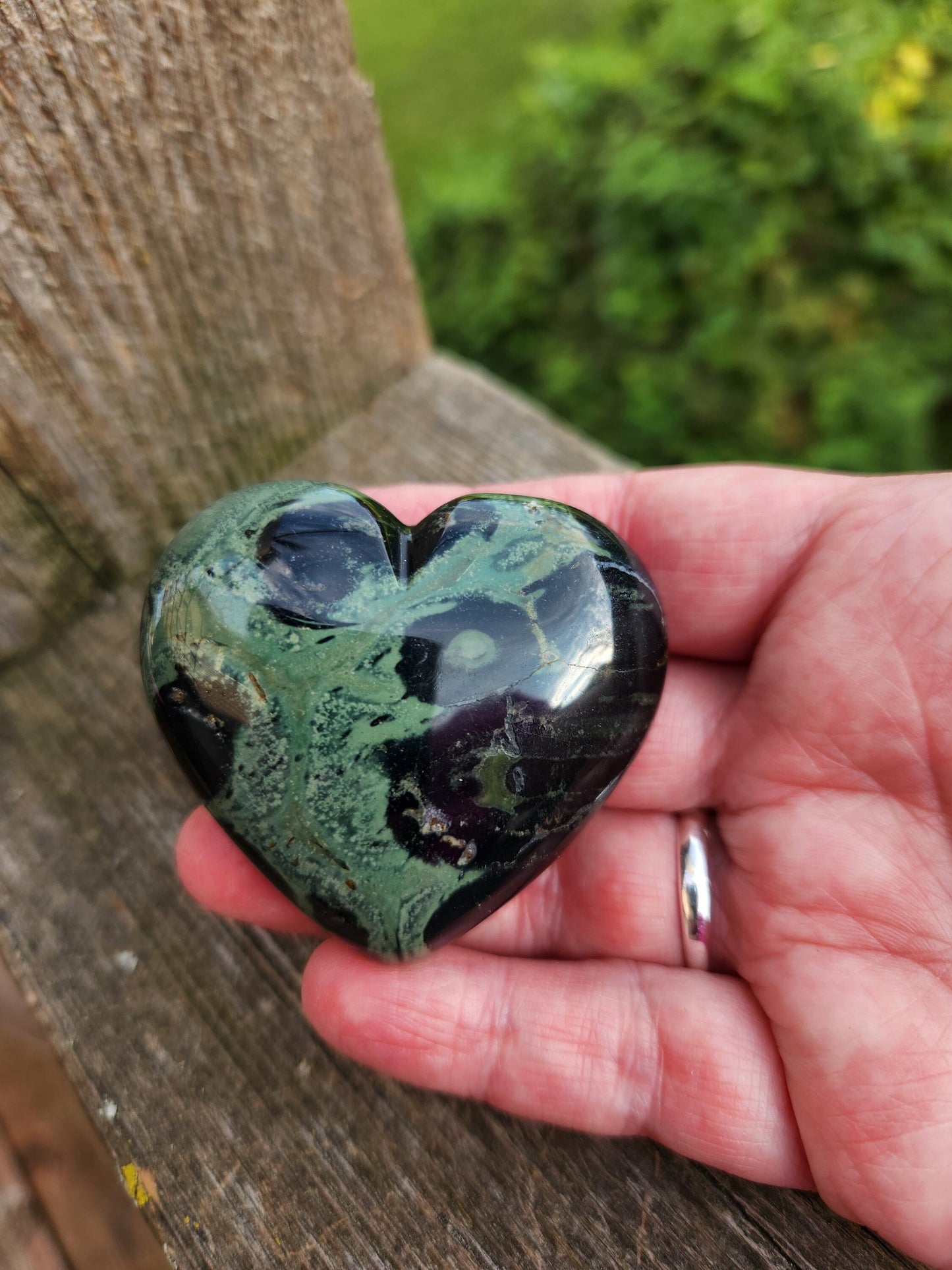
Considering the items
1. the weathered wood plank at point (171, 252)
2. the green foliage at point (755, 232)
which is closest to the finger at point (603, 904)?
the weathered wood plank at point (171, 252)

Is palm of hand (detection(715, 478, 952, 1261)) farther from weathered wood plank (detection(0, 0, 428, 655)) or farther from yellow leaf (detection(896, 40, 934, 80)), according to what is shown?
yellow leaf (detection(896, 40, 934, 80))

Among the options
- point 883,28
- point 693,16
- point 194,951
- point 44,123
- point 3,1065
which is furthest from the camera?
point 693,16

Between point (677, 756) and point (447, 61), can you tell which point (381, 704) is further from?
point (447, 61)

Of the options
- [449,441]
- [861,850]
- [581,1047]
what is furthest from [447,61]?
[581,1047]

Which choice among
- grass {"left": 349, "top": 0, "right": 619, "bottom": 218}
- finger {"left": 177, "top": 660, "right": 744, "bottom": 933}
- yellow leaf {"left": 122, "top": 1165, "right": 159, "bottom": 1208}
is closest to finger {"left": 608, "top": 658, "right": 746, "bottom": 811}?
finger {"left": 177, "top": 660, "right": 744, "bottom": 933}

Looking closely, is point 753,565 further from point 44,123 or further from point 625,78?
point 625,78

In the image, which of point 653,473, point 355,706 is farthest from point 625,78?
point 355,706
